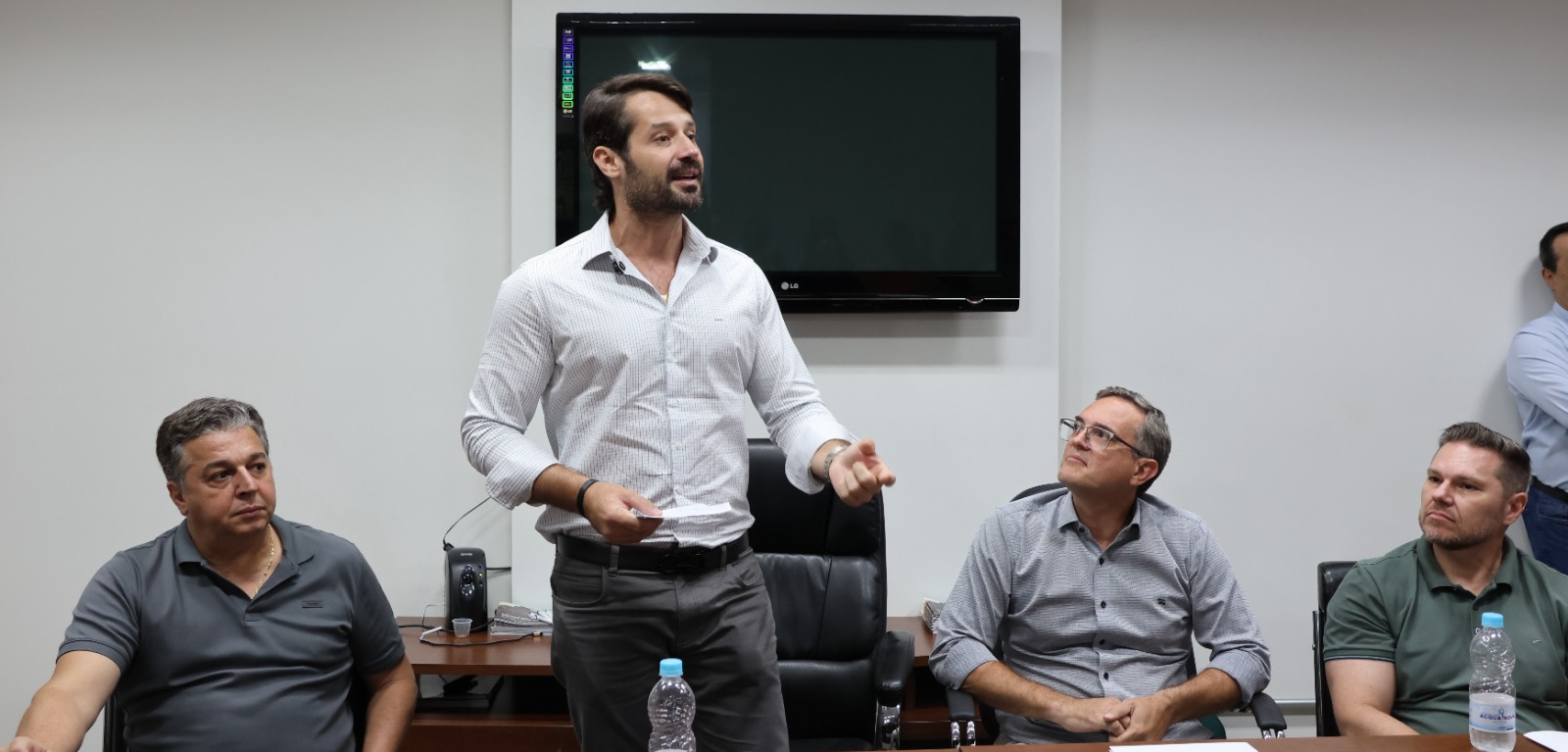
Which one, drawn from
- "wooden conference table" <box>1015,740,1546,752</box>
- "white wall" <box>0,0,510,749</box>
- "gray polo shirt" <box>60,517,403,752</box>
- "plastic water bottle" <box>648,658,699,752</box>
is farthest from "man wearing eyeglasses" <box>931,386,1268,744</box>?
"white wall" <box>0,0,510,749</box>

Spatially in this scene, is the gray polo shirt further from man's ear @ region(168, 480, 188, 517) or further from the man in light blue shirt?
the man in light blue shirt

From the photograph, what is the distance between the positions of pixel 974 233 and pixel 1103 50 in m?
0.73

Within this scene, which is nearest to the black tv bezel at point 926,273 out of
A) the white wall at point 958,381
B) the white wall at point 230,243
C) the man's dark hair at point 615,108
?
the white wall at point 958,381

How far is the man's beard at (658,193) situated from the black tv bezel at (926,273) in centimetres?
157

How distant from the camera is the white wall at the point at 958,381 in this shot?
367cm

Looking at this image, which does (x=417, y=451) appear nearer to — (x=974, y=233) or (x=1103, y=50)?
(x=974, y=233)

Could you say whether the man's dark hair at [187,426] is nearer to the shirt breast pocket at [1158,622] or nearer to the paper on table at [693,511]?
the paper on table at [693,511]

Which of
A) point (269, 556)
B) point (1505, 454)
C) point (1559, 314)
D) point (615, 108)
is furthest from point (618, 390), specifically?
point (1559, 314)

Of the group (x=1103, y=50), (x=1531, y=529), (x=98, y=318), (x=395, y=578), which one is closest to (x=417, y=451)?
(x=395, y=578)

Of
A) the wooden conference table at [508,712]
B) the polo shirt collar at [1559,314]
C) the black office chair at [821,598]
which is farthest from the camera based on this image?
the polo shirt collar at [1559,314]

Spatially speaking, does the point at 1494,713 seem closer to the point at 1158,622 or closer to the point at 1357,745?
the point at 1357,745

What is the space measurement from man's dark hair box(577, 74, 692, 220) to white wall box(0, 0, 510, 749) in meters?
1.68

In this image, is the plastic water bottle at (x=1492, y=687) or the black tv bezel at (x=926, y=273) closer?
the plastic water bottle at (x=1492, y=687)

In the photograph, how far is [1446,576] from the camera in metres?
2.42
